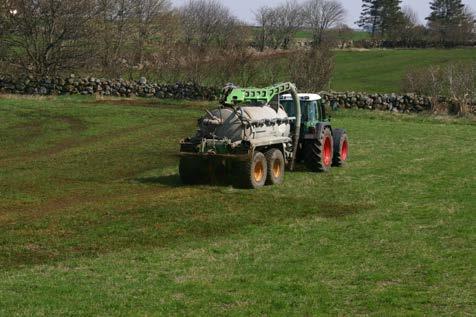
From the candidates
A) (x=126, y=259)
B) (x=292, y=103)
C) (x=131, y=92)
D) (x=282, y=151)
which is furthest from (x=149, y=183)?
(x=131, y=92)

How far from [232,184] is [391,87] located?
146 ft

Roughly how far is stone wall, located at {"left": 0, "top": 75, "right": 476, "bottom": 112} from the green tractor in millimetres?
22372

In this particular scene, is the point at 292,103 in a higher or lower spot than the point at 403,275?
higher

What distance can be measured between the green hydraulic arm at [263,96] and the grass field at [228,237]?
1.25 m

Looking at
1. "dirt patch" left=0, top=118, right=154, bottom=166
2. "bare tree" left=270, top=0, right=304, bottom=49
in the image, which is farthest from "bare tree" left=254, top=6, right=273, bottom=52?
"dirt patch" left=0, top=118, right=154, bottom=166

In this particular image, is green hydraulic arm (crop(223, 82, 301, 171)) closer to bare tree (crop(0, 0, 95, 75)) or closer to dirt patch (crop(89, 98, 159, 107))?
dirt patch (crop(89, 98, 159, 107))

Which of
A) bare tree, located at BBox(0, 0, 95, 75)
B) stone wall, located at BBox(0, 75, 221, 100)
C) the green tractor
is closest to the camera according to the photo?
the green tractor

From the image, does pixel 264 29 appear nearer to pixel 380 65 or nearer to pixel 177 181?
pixel 380 65

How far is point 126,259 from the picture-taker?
10.9m

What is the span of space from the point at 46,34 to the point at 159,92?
8942 mm

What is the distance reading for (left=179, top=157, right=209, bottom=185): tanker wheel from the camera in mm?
17391

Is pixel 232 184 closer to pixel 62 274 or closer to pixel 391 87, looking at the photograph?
pixel 62 274

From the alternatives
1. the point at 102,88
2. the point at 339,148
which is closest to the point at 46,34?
the point at 102,88

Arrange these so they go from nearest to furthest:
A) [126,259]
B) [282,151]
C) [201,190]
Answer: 1. [126,259]
2. [201,190]
3. [282,151]
